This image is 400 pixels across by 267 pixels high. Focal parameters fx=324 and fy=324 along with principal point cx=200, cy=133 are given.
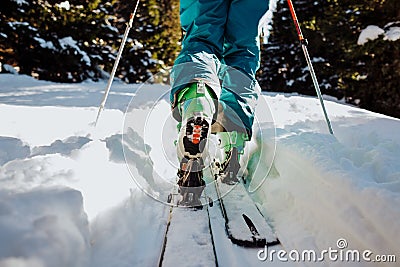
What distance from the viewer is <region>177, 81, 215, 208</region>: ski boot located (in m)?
1.35

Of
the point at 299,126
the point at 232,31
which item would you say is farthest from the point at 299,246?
the point at 232,31

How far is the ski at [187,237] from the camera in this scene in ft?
3.38

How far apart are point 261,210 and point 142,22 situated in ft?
32.4

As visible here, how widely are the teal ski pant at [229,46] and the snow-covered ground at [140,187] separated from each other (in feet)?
1.02

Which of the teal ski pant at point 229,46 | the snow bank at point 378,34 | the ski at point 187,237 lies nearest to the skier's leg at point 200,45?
the teal ski pant at point 229,46

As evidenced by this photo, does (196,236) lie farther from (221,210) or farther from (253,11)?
(253,11)

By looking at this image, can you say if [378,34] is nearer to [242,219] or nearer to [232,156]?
[232,156]

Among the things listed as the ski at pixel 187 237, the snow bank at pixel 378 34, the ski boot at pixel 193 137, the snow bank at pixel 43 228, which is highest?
the snow bank at pixel 378 34

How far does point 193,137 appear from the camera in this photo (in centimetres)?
134

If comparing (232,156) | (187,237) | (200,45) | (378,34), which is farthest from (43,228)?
(378,34)

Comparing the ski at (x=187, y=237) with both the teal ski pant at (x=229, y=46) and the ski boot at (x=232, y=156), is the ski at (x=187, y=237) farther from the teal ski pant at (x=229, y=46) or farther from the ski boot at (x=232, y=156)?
the teal ski pant at (x=229, y=46)

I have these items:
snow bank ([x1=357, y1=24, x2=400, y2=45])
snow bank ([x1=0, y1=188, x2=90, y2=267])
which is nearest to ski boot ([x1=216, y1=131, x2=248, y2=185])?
snow bank ([x1=0, y1=188, x2=90, y2=267])

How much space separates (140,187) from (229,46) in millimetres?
1068

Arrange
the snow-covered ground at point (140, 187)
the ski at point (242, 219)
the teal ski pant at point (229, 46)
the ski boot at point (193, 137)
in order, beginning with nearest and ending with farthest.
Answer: the snow-covered ground at point (140, 187) < the ski at point (242, 219) < the ski boot at point (193, 137) < the teal ski pant at point (229, 46)
